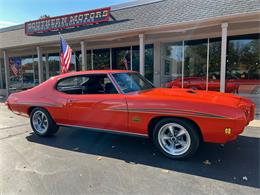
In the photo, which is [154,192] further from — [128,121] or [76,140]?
[76,140]

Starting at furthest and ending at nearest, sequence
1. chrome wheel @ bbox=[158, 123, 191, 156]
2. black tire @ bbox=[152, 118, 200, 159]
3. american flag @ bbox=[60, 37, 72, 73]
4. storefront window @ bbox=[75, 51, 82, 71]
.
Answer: storefront window @ bbox=[75, 51, 82, 71], american flag @ bbox=[60, 37, 72, 73], chrome wheel @ bbox=[158, 123, 191, 156], black tire @ bbox=[152, 118, 200, 159]

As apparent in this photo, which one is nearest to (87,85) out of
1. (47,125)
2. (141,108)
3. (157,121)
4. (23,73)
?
(47,125)

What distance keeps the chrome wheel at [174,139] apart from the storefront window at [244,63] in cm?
726

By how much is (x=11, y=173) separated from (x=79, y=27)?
884cm

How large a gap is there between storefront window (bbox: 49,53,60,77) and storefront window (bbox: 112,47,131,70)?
529cm

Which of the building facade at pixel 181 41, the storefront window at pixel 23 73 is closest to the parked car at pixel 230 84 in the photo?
the building facade at pixel 181 41

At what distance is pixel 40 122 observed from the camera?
5.23 meters

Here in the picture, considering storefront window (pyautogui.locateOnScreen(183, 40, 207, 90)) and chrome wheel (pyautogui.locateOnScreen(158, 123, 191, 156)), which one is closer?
chrome wheel (pyautogui.locateOnScreen(158, 123, 191, 156))

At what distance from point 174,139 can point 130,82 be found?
61.3 inches

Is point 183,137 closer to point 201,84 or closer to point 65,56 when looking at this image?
point 65,56

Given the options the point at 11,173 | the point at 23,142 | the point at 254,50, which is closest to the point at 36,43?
the point at 23,142

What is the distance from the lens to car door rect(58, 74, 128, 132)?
4.02m

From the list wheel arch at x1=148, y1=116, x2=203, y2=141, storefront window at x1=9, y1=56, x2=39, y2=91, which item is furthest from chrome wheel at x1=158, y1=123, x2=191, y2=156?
storefront window at x1=9, y1=56, x2=39, y2=91

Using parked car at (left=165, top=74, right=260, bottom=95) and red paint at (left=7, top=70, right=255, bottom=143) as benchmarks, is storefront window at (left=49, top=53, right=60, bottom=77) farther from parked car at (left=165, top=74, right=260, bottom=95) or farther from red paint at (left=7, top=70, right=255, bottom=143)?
red paint at (left=7, top=70, right=255, bottom=143)
